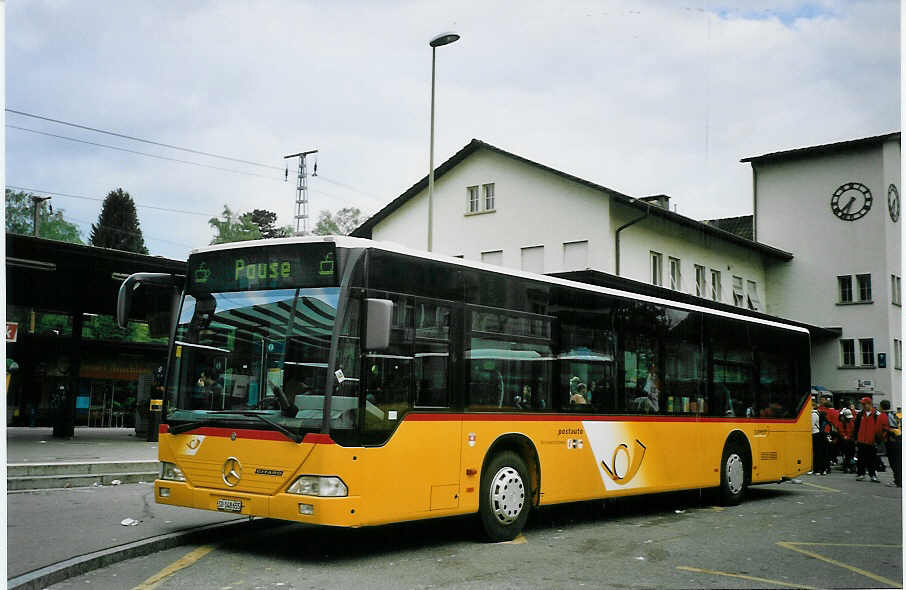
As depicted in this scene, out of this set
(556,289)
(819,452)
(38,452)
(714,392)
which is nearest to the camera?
(556,289)

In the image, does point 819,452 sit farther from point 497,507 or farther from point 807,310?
point 807,310

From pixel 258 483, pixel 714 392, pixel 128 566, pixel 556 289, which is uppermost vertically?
pixel 556 289

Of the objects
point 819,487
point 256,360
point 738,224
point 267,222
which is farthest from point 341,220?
point 256,360

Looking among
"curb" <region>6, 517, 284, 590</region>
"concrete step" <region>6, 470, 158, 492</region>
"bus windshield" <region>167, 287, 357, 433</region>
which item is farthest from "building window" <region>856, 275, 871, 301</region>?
"bus windshield" <region>167, 287, 357, 433</region>

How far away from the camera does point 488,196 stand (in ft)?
123

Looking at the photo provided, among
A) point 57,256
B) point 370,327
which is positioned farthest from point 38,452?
point 370,327

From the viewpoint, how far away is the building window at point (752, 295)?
42562 mm

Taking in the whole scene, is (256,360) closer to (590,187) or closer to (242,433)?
(242,433)

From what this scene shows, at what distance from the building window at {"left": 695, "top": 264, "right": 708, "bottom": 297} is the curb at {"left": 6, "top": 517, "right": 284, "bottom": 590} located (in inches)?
1186

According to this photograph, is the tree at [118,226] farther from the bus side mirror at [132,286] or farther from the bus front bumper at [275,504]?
the bus front bumper at [275,504]

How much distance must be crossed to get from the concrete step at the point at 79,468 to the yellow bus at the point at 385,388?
19.3 ft

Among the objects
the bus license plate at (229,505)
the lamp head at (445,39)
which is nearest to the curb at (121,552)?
the bus license plate at (229,505)

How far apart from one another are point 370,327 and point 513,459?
293cm

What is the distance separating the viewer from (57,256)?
67.1 feet
